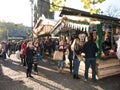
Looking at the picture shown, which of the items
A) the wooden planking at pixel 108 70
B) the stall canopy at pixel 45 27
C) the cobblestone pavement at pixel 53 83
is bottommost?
the cobblestone pavement at pixel 53 83

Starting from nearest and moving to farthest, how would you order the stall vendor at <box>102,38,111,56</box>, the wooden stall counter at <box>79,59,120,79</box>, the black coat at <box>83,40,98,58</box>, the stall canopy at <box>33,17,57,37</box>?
the black coat at <box>83,40,98,58</box> < the wooden stall counter at <box>79,59,120,79</box> < the stall vendor at <box>102,38,111,56</box> < the stall canopy at <box>33,17,57,37</box>

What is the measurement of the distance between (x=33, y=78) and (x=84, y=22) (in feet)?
11.7

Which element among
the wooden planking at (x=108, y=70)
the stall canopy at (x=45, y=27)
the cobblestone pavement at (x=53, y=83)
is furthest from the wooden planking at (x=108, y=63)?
the stall canopy at (x=45, y=27)

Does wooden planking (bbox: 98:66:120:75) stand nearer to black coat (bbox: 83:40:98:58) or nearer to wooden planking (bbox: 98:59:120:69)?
wooden planking (bbox: 98:59:120:69)

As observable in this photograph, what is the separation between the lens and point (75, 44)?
10.6m

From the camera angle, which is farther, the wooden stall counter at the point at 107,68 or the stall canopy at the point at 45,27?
the stall canopy at the point at 45,27

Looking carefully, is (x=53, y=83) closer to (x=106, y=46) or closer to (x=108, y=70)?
(x=108, y=70)

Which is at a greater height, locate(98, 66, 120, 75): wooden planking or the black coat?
the black coat

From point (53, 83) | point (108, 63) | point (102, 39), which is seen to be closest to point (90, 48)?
point (108, 63)

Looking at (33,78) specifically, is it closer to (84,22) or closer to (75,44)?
(75,44)

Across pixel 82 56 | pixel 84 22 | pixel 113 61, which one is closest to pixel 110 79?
pixel 113 61

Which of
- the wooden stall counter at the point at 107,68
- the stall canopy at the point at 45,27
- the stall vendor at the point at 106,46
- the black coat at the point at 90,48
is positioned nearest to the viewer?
the black coat at the point at 90,48

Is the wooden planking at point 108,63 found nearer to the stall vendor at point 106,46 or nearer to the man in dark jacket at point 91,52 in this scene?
the man in dark jacket at point 91,52

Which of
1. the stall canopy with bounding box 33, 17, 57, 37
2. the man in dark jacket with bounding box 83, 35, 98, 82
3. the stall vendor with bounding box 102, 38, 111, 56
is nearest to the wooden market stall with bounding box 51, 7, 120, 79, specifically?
the stall vendor with bounding box 102, 38, 111, 56
